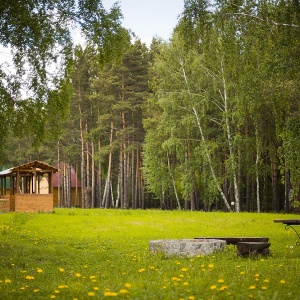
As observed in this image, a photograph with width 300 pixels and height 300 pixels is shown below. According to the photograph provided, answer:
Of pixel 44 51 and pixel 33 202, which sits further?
pixel 33 202

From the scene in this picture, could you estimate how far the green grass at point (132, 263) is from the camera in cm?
684

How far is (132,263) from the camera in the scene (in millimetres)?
10805

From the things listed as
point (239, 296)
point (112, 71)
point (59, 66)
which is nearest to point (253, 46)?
point (59, 66)

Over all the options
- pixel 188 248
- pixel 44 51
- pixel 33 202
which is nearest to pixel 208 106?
pixel 33 202

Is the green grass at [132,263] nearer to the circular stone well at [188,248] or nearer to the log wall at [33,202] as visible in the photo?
the circular stone well at [188,248]

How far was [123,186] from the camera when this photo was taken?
45.5 m

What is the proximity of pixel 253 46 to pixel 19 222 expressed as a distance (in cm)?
1357

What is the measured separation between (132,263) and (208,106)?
2298cm

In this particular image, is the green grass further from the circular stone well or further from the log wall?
the log wall

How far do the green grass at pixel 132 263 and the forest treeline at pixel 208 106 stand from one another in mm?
3242

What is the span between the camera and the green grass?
6844 mm

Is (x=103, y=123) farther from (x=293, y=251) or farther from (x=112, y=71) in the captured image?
(x=293, y=251)

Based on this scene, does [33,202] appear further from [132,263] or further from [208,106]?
[132,263]

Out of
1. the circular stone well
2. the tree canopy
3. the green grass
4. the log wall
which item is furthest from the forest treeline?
the log wall
